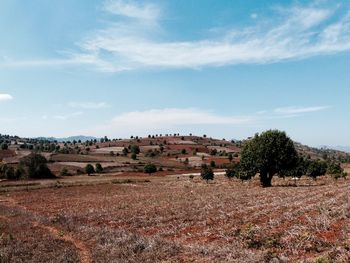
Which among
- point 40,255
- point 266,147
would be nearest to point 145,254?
point 40,255

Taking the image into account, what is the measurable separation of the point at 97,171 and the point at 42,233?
4746 inches

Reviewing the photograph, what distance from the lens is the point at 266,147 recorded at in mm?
74500

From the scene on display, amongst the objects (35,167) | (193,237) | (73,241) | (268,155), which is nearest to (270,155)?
(268,155)

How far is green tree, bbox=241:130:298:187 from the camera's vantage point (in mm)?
74125

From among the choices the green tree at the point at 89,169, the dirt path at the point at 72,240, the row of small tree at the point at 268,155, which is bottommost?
the green tree at the point at 89,169

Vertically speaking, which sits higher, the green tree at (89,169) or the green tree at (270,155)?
the green tree at (270,155)

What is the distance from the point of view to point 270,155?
74.2 m

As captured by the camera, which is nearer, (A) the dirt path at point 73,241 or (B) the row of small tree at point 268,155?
(A) the dirt path at point 73,241

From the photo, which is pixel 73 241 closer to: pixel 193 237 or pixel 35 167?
pixel 193 237

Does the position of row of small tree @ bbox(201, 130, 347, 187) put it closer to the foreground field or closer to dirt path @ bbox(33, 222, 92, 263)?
the foreground field

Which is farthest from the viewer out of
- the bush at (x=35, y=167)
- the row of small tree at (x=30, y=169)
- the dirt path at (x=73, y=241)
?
the bush at (x=35, y=167)

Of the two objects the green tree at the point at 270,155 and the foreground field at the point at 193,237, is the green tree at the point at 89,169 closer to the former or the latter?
the green tree at the point at 270,155

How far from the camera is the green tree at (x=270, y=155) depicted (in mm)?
74125

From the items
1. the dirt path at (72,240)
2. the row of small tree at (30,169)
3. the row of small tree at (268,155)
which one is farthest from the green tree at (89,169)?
the dirt path at (72,240)
